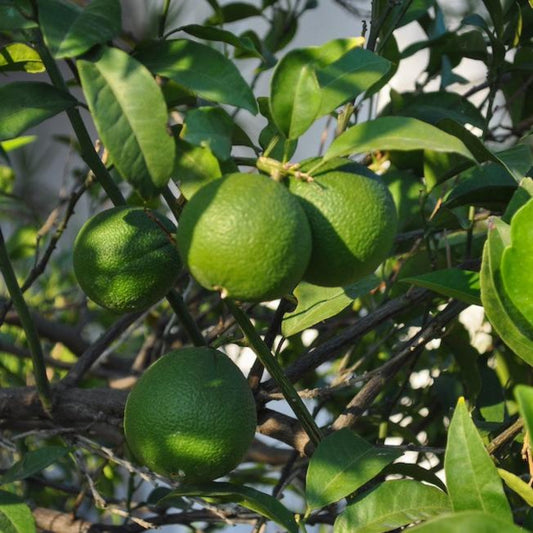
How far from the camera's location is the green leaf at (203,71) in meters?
0.66

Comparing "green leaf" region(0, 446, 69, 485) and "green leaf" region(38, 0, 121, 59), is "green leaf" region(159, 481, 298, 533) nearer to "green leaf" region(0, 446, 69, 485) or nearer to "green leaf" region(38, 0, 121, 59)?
"green leaf" region(0, 446, 69, 485)

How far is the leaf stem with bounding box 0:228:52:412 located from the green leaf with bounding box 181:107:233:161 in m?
0.32

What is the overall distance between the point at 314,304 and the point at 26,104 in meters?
0.38

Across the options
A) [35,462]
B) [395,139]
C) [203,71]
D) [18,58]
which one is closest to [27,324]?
[35,462]

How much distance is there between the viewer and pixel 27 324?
912mm

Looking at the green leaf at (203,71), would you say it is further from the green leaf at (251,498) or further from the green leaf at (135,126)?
the green leaf at (251,498)

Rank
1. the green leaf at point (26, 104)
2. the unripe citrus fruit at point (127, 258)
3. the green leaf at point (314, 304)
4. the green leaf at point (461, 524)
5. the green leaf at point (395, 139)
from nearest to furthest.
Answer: the green leaf at point (461, 524) → the green leaf at point (395, 139) → the green leaf at point (26, 104) → the unripe citrus fruit at point (127, 258) → the green leaf at point (314, 304)

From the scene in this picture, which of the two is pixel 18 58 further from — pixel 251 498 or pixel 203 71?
pixel 251 498

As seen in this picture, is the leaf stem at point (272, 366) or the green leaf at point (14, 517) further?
the green leaf at point (14, 517)

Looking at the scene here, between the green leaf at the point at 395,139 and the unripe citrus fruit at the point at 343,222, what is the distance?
0.03 meters

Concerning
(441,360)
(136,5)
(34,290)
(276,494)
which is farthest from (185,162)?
(136,5)

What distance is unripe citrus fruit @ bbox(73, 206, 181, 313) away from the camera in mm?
799

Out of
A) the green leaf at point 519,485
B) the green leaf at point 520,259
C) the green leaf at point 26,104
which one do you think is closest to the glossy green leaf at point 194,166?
the green leaf at point 26,104

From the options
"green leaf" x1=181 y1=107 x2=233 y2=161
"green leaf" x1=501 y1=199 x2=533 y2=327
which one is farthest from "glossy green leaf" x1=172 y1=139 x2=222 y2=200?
"green leaf" x1=501 y1=199 x2=533 y2=327
